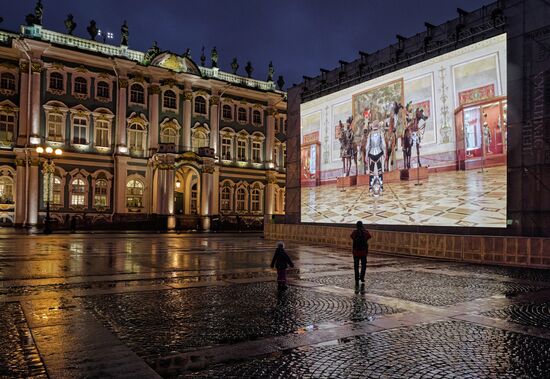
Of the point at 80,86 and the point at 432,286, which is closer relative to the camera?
the point at 432,286

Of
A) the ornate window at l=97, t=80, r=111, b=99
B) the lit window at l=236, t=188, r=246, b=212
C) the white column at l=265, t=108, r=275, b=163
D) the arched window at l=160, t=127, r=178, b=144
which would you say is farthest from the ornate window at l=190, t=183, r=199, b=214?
the ornate window at l=97, t=80, r=111, b=99

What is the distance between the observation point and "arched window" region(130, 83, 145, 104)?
4531 centimetres

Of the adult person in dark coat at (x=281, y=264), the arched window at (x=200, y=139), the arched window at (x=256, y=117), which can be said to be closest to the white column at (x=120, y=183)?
the arched window at (x=200, y=139)

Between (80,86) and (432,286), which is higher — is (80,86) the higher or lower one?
the higher one

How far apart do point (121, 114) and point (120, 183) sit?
20.7 ft

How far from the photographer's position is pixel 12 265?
14250 millimetres

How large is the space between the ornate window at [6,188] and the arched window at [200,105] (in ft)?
60.1

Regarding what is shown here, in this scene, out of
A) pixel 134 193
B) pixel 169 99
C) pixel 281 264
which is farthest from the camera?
pixel 169 99

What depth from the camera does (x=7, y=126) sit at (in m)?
40.1

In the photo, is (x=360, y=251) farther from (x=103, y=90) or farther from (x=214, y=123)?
(x=214, y=123)

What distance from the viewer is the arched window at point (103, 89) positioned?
43.7 meters

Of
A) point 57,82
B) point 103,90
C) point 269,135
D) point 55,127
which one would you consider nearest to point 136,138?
→ point 103,90

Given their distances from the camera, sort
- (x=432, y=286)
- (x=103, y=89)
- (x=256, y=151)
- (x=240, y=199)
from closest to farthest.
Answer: (x=432, y=286) < (x=103, y=89) < (x=240, y=199) < (x=256, y=151)

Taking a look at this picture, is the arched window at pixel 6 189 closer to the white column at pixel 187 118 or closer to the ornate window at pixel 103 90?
the ornate window at pixel 103 90
